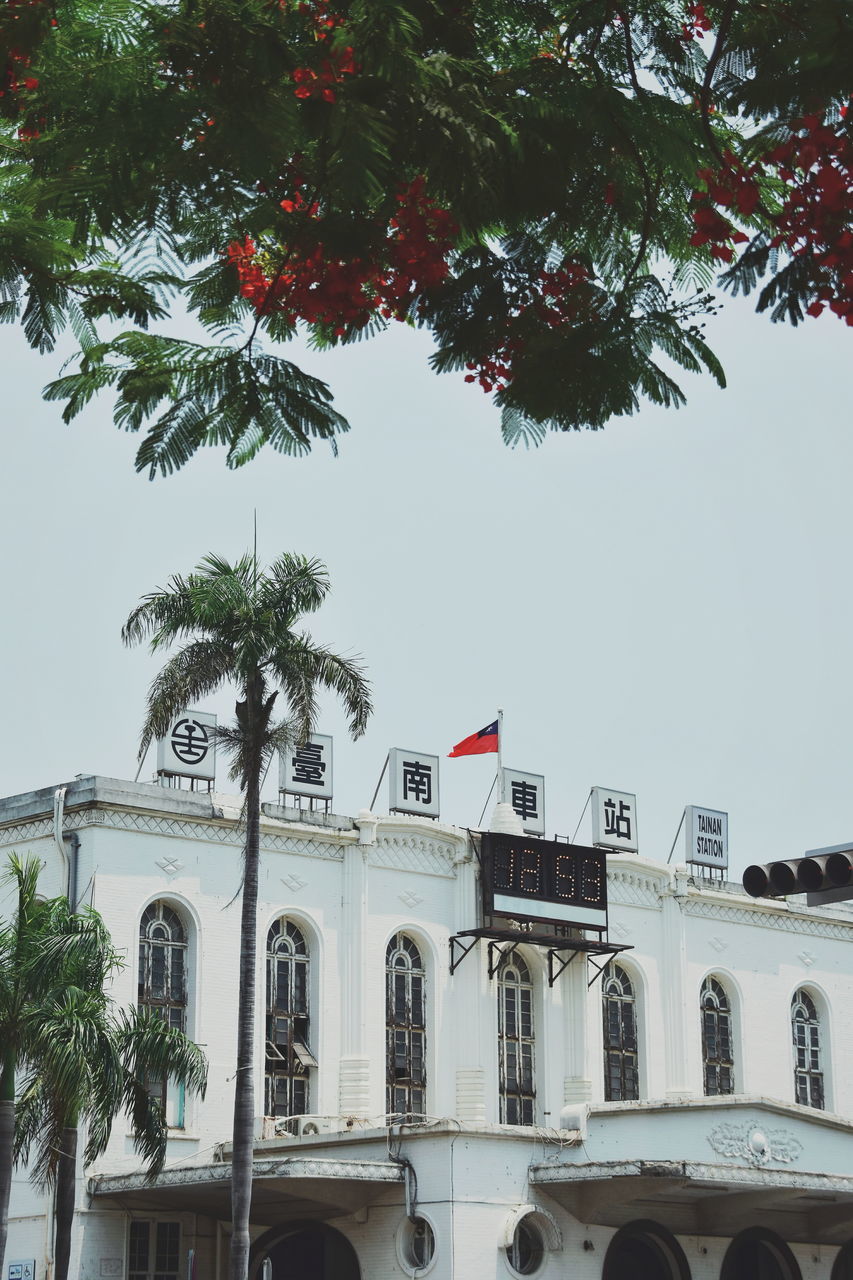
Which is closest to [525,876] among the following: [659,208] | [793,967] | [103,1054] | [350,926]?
[350,926]

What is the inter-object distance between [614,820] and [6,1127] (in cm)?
1708

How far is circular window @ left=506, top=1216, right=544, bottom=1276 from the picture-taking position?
27734 mm

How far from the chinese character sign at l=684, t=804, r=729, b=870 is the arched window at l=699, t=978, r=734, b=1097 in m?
2.44

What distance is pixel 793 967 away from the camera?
39.3 m

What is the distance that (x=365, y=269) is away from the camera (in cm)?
644

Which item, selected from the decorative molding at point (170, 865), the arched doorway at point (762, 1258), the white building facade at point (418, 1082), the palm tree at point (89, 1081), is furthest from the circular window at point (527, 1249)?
the decorative molding at point (170, 865)

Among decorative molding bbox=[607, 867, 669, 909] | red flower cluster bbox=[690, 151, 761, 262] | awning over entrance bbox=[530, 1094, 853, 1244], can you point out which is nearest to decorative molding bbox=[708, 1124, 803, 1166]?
awning over entrance bbox=[530, 1094, 853, 1244]

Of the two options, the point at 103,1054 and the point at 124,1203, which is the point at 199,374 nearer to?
the point at 103,1054

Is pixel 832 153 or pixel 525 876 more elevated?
pixel 525 876

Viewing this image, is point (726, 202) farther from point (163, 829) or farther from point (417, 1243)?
point (163, 829)

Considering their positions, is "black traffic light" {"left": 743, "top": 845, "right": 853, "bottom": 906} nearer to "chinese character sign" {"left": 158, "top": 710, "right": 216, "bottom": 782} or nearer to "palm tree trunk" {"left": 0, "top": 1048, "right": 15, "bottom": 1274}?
"palm tree trunk" {"left": 0, "top": 1048, "right": 15, "bottom": 1274}

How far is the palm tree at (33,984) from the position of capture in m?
22.0

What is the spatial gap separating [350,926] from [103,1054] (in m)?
9.77

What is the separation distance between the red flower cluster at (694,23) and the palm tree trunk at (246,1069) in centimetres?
1937
